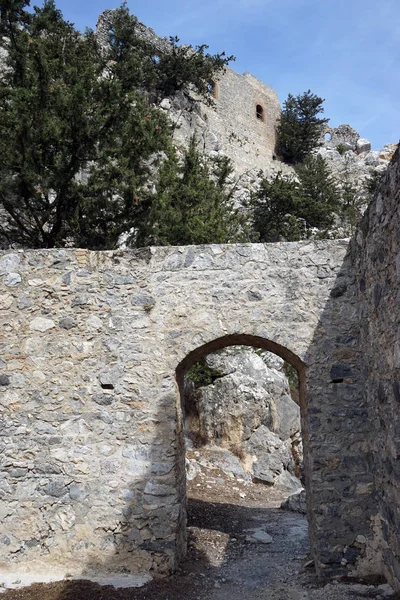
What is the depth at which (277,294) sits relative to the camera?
496 cm

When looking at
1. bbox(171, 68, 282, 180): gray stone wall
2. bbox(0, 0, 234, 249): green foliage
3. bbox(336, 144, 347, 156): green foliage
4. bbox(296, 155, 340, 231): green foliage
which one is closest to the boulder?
bbox(336, 144, 347, 156): green foliage

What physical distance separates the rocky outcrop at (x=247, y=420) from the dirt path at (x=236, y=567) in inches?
74.4

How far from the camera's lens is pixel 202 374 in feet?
35.8

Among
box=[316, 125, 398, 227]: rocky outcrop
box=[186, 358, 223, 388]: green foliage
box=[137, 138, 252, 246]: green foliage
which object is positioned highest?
box=[316, 125, 398, 227]: rocky outcrop

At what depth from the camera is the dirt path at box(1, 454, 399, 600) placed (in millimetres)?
4133

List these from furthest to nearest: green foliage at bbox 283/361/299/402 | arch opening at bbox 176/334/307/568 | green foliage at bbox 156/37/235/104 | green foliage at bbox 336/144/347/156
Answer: green foliage at bbox 336/144/347/156, green foliage at bbox 156/37/235/104, green foliage at bbox 283/361/299/402, arch opening at bbox 176/334/307/568

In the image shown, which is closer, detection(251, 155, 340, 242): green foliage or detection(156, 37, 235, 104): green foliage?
detection(251, 155, 340, 242): green foliage

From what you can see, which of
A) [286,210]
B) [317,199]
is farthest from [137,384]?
[317,199]

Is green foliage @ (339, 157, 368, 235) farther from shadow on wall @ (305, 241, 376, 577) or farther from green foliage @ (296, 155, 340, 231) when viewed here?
shadow on wall @ (305, 241, 376, 577)

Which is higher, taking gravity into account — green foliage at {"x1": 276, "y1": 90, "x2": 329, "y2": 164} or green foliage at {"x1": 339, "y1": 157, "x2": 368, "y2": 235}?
green foliage at {"x1": 276, "y1": 90, "x2": 329, "y2": 164}

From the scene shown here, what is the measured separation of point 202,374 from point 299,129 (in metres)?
24.7

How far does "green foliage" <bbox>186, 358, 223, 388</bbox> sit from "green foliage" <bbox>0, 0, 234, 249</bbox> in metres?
3.07

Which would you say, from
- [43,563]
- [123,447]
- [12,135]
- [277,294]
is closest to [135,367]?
[123,447]

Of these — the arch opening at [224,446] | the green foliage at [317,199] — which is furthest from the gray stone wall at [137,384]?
the green foliage at [317,199]
